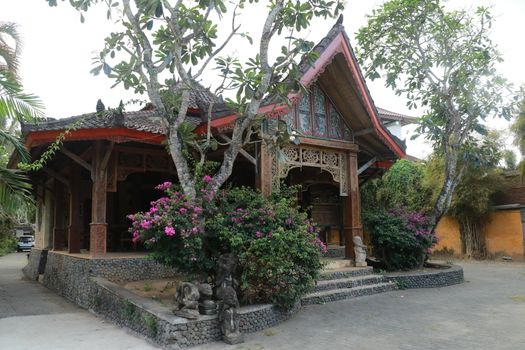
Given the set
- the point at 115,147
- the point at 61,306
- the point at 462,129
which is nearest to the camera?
the point at 61,306

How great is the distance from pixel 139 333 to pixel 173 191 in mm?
2145

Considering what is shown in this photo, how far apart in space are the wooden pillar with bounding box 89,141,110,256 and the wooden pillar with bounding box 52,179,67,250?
4.54 metres

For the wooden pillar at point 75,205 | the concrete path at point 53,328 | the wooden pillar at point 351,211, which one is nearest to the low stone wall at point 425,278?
the wooden pillar at point 351,211

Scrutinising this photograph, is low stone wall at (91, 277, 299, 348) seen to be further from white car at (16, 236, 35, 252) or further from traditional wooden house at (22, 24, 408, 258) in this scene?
white car at (16, 236, 35, 252)

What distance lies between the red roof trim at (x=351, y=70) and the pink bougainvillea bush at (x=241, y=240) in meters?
3.38

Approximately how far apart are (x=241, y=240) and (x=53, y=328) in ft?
11.4

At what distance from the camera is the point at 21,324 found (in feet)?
23.3

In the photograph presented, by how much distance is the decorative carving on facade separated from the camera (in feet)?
29.3

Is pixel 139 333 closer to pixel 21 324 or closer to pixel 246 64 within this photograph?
pixel 21 324

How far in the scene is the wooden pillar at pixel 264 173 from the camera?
8539 mm

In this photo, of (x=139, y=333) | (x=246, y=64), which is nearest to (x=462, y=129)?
(x=246, y=64)

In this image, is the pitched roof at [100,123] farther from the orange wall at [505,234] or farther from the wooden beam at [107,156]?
the orange wall at [505,234]

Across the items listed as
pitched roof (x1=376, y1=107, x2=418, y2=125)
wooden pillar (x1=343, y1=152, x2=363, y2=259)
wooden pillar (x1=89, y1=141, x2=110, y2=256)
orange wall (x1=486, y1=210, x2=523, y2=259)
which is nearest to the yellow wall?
orange wall (x1=486, y1=210, x2=523, y2=259)

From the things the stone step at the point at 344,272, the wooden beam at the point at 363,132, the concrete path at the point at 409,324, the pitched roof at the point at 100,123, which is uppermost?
the wooden beam at the point at 363,132
